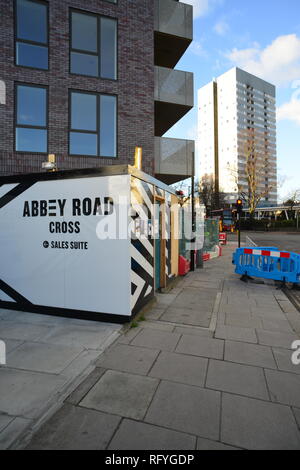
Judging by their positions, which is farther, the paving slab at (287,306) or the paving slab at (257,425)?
the paving slab at (287,306)

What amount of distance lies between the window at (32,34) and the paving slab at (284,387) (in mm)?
13068

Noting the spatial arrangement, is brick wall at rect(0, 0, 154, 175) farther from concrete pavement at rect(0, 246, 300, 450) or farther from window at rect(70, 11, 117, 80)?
concrete pavement at rect(0, 246, 300, 450)

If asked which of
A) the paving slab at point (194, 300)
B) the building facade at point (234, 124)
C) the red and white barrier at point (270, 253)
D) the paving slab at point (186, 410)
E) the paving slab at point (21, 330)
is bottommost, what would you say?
the paving slab at point (186, 410)

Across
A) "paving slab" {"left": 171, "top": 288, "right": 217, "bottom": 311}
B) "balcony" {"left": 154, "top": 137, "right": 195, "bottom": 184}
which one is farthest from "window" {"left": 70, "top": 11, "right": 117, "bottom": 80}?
"paving slab" {"left": 171, "top": 288, "right": 217, "bottom": 311}

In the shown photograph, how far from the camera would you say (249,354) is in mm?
3840

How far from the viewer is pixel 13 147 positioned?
10891mm

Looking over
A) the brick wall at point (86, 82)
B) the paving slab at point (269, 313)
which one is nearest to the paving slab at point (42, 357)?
the paving slab at point (269, 313)

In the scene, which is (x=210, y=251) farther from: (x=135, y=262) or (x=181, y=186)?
(x=181, y=186)

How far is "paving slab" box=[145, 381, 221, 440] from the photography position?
2400 millimetres

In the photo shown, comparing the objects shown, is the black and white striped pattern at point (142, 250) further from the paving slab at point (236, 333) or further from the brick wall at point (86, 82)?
the brick wall at point (86, 82)

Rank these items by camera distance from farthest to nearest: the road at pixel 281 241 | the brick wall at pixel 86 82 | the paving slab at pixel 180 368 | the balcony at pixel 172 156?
the road at pixel 281 241 → the balcony at pixel 172 156 → the brick wall at pixel 86 82 → the paving slab at pixel 180 368

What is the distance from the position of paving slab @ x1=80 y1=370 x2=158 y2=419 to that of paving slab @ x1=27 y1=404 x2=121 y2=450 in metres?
0.11

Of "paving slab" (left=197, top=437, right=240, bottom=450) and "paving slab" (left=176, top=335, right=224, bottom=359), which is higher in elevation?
"paving slab" (left=176, top=335, right=224, bottom=359)

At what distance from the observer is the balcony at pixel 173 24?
13.5m
